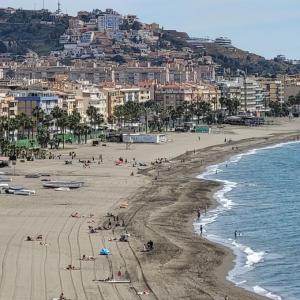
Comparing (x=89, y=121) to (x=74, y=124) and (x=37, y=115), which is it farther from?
(x=37, y=115)

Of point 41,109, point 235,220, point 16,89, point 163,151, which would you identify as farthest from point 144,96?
point 235,220

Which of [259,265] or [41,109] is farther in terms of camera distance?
[41,109]

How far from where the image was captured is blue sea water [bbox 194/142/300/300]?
40.5m

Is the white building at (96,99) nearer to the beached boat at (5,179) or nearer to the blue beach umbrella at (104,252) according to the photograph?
the beached boat at (5,179)

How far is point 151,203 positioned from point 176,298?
27.4 metres

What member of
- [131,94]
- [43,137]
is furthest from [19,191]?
[131,94]

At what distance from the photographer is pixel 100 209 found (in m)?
59.4

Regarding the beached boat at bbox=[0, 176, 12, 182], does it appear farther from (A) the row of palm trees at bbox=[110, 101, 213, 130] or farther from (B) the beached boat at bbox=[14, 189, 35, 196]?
(A) the row of palm trees at bbox=[110, 101, 213, 130]

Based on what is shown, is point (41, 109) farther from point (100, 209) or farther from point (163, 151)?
point (100, 209)

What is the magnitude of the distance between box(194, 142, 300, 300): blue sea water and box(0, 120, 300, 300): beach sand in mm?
1121

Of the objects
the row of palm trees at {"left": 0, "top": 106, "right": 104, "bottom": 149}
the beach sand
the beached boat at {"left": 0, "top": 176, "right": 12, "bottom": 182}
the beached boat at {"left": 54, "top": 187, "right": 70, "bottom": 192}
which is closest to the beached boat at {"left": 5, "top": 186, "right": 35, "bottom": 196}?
the beach sand

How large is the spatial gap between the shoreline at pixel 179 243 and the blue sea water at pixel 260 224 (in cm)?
85

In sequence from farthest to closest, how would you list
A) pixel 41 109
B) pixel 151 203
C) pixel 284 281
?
pixel 41 109
pixel 151 203
pixel 284 281

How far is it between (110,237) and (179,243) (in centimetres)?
386
